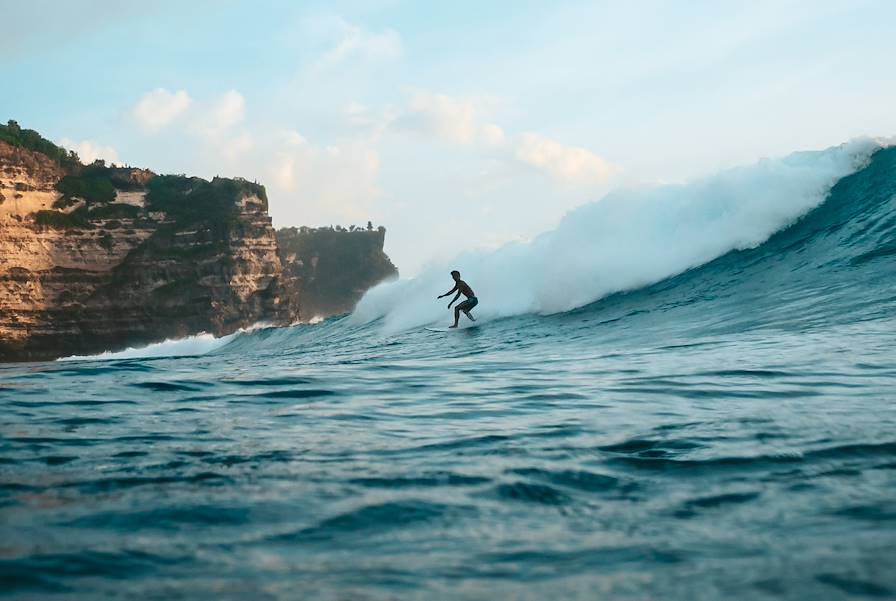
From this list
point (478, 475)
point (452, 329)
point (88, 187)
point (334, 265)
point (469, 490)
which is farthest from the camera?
point (334, 265)

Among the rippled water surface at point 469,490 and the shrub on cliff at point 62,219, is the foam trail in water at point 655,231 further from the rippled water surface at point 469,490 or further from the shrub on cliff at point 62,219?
the shrub on cliff at point 62,219

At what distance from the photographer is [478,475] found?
3.76 meters

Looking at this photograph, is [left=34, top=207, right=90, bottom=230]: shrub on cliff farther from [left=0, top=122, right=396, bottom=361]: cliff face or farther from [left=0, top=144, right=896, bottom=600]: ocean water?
[left=0, top=144, right=896, bottom=600]: ocean water

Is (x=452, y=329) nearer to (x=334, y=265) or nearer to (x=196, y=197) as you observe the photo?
(x=196, y=197)

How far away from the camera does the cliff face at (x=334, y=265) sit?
70875 mm

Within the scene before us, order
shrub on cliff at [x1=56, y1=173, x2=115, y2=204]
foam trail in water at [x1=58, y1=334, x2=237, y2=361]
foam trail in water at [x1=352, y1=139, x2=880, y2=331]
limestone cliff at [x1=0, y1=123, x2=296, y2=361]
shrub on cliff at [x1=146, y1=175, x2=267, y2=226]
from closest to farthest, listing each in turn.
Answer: foam trail in water at [x1=352, y1=139, x2=880, y2=331], foam trail in water at [x1=58, y1=334, x2=237, y2=361], limestone cliff at [x1=0, y1=123, x2=296, y2=361], shrub on cliff at [x1=56, y1=173, x2=115, y2=204], shrub on cliff at [x1=146, y1=175, x2=267, y2=226]

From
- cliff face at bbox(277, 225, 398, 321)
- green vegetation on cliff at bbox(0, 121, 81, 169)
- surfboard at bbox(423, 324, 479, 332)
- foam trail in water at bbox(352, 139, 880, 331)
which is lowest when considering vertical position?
surfboard at bbox(423, 324, 479, 332)

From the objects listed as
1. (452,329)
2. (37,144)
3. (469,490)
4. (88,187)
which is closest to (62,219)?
(88,187)

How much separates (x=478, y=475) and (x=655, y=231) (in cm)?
1504

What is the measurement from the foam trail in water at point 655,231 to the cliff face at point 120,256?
1018 inches

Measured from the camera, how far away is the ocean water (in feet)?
8.25

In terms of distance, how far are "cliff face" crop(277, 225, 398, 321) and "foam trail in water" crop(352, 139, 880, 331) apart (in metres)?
51.0

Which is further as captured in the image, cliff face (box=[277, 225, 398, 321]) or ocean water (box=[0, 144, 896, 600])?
cliff face (box=[277, 225, 398, 321])

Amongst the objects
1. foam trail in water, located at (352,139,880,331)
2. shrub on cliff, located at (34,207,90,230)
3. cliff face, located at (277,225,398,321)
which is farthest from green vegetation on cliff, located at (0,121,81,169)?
foam trail in water, located at (352,139,880,331)
